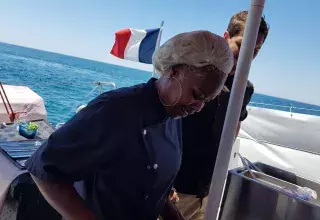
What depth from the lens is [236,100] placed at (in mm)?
1005

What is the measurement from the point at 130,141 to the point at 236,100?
0.39 metres

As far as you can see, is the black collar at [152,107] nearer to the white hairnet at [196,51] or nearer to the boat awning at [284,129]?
the white hairnet at [196,51]

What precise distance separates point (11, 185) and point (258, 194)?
118cm

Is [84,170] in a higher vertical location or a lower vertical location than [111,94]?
lower

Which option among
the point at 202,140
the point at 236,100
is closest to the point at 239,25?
the point at 202,140

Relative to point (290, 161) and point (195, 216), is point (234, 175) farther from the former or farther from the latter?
point (290, 161)

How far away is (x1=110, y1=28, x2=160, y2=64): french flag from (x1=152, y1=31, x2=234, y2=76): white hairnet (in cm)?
381

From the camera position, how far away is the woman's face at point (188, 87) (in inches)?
34.7

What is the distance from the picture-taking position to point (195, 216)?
1.73 m

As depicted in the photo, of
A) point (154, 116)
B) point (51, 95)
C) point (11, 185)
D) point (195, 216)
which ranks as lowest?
point (51, 95)

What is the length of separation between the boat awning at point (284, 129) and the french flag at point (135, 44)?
1877 millimetres

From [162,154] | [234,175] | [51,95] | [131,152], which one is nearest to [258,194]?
[234,175]

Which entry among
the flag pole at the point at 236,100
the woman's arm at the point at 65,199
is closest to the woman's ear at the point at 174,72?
the flag pole at the point at 236,100

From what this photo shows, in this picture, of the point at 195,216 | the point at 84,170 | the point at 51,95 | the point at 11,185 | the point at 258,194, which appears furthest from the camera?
the point at 51,95
